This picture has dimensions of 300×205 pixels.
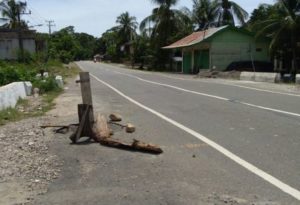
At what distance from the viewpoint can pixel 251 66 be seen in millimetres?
47062

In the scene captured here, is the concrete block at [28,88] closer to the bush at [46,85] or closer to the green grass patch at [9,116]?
the bush at [46,85]

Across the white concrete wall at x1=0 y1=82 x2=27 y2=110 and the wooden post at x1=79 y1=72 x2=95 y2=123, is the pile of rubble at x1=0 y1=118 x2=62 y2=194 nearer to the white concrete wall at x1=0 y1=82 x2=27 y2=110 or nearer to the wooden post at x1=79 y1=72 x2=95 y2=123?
the wooden post at x1=79 y1=72 x2=95 y2=123

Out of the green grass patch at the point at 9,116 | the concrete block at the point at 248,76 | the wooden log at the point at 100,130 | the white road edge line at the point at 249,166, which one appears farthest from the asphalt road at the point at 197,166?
the concrete block at the point at 248,76

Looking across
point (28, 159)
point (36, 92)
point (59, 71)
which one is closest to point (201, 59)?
point (59, 71)

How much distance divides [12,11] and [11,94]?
197 feet

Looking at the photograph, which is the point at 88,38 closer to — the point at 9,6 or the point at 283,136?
the point at 9,6

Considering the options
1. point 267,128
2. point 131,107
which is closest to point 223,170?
point 267,128

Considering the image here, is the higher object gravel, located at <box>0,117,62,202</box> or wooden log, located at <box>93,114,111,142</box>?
wooden log, located at <box>93,114,111,142</box>

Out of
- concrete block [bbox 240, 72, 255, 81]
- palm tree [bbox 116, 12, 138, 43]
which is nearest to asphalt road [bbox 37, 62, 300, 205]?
concrete block [bbox 240, 72, 255, 81]

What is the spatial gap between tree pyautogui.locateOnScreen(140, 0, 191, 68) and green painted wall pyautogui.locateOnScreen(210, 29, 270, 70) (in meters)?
14.6

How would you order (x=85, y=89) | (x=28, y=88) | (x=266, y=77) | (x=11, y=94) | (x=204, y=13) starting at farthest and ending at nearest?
(x=204, y=13) → (x=266, y=77) → (x=28, y=88) → (x=11, y=94) → (x=85, y=89)

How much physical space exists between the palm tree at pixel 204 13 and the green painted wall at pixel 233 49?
12.5m

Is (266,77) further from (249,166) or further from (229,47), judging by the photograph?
(249,166)

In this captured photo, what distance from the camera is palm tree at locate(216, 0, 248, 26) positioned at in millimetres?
59844
